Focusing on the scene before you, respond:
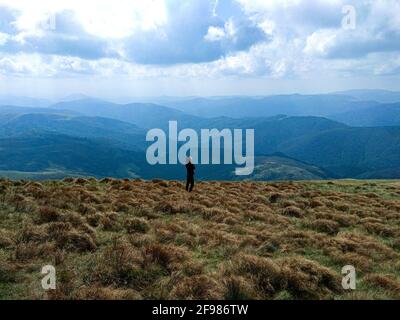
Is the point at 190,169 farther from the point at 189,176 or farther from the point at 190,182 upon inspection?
the point at 190,182

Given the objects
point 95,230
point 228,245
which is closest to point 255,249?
point 228,245

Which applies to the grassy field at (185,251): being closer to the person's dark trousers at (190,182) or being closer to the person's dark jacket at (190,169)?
the person's dark trousers at (190,182)

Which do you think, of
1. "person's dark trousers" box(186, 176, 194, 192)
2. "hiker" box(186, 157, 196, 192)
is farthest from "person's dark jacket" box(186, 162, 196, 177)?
"person's dark trousers" box(186, 176, 194, 192)

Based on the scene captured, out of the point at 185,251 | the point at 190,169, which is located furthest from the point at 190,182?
the point at 185,251

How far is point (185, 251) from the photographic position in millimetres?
12984

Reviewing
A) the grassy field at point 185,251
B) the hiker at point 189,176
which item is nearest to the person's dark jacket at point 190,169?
the hiker at point 189,176

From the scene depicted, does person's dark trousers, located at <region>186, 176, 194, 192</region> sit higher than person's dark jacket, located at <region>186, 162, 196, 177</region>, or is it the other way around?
person's dark jacket, located at <region>186, 162, 196, 177</region>

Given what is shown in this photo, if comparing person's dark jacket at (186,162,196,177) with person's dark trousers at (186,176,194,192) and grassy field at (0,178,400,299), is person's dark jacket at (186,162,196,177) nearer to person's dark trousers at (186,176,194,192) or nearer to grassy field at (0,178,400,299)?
person's dark trousers at (186,176,194,192)

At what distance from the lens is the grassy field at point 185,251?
10.2 m

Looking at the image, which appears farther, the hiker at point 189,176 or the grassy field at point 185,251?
the hiker at point 189,176

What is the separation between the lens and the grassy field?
33.5 ft

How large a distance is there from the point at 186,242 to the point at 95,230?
364cm
